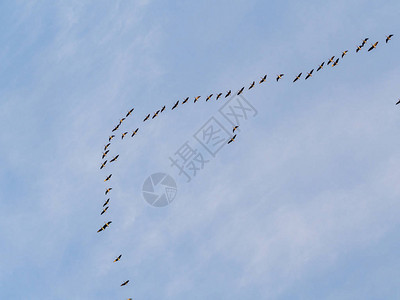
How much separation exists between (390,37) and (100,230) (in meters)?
103

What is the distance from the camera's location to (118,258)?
642 feet

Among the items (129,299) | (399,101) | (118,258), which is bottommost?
(399,101)

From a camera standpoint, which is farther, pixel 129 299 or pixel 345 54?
pixel 345 54

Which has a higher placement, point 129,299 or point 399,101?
point 129,299

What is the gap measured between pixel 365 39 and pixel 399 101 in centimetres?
2263

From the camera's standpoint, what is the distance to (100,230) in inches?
7830

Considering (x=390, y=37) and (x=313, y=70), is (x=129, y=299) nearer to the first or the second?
(x=313, y=70)

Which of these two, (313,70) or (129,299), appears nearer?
(129,299)

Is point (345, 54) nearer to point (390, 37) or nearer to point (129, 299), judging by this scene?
point (390, 37)

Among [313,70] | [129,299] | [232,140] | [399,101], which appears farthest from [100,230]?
[399,101]

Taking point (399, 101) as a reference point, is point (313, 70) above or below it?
above

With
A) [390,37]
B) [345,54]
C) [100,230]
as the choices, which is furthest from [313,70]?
[100,230]

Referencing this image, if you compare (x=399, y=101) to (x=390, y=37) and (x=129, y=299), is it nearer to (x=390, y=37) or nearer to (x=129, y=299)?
(x=390, y=37)

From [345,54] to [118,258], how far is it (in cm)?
9144
